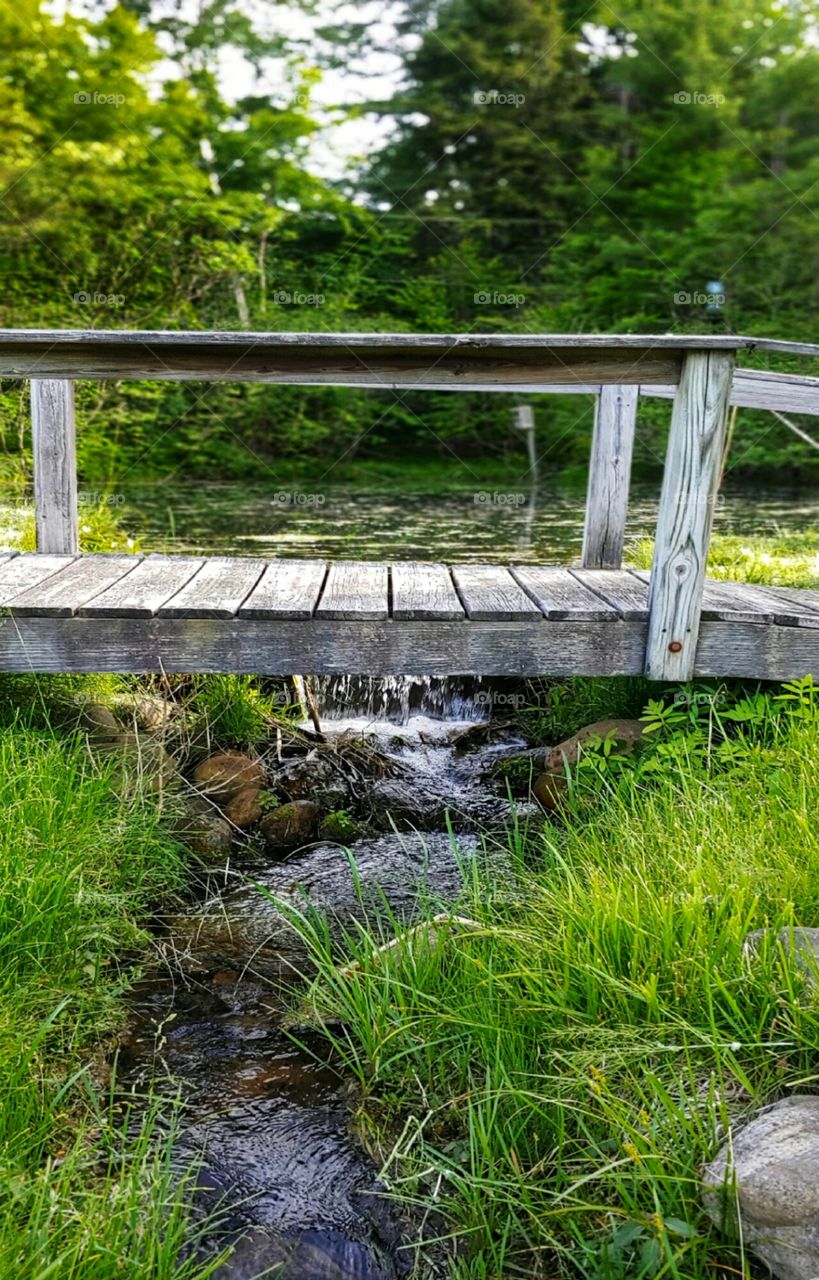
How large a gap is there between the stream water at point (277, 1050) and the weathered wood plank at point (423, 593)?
0.79 metres

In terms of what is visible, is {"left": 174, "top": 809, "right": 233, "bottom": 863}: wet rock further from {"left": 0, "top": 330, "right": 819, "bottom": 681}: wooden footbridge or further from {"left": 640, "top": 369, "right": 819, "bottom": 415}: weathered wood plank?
{"left": 640, "top": 369, "right": 819, "bottom": 415}: weathered wood plank

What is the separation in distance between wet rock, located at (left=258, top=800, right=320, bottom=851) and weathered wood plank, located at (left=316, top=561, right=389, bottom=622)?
0.81 metres

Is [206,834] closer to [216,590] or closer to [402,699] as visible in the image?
[216,590]

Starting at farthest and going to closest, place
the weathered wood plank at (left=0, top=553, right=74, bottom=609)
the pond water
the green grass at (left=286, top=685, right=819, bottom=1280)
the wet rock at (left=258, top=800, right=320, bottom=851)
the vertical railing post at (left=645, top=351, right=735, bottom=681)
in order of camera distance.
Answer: the pond water → the wet rock at (left=258, top=800, right=320, bottom=851) → the weathered wood plank at (left=0, top=553, right=74, bottom=609) → the vertical railing post at (left=645, top=351, right=735, bottom=681) → the green grass at (left=286, top=685, right=819, bottom=1280)

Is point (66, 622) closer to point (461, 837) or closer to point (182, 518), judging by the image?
point (461, 837)

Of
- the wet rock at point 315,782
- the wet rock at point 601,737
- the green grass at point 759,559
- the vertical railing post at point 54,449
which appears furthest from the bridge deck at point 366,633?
the green grass at point 759,559

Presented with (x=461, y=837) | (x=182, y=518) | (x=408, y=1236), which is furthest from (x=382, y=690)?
(x=182, y=518)

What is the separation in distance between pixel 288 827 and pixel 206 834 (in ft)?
1.00

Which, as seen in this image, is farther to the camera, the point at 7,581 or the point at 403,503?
the point at 403,503

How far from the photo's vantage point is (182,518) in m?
8.27

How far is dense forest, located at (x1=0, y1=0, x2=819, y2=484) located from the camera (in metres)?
13.1

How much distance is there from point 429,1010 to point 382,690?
2.96m

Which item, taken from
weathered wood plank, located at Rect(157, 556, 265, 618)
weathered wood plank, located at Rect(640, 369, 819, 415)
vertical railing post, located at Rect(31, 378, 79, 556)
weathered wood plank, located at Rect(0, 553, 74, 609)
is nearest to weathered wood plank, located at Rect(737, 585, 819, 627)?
weathered wood plank, located at Rect(640, 369, 819, 415)

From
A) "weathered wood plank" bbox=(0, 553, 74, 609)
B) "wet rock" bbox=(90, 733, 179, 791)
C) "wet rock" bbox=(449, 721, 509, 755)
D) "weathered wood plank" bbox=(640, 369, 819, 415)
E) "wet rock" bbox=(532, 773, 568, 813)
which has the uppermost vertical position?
"weathered wood plank" bbox=(640, 369, 819, 415)
